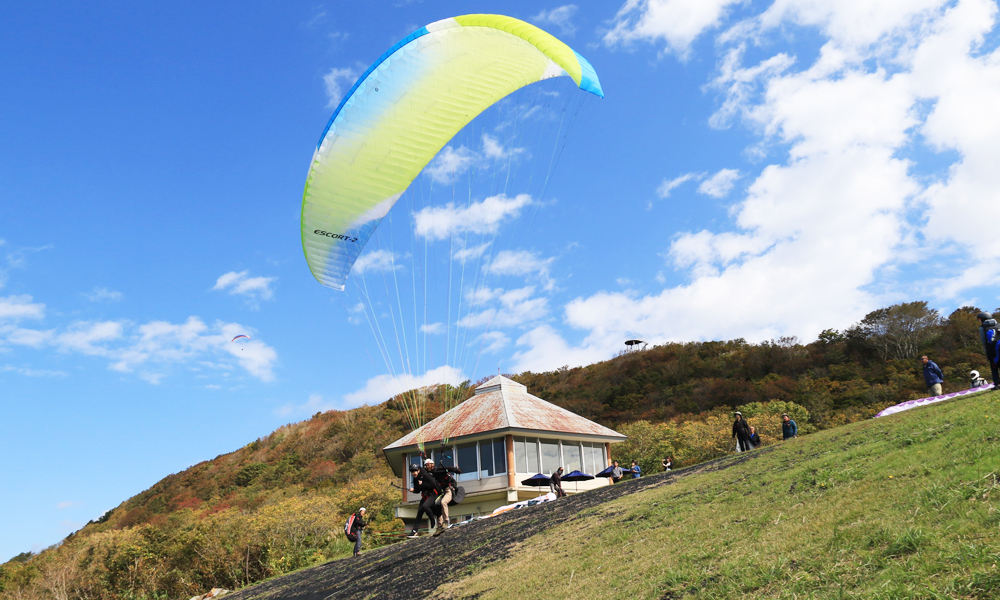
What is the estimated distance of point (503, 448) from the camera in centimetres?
2614

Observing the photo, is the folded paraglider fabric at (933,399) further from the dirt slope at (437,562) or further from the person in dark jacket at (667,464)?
the person in dark jacket at (667,464)

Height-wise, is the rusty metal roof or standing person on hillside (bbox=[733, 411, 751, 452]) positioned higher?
the rusty metal roof

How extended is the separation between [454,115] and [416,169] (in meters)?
1.48

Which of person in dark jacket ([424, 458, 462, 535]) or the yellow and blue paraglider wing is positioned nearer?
person in dark jacket ([424, 458, 462, 535])

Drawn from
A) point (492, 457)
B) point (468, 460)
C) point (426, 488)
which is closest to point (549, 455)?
point (492, 457)

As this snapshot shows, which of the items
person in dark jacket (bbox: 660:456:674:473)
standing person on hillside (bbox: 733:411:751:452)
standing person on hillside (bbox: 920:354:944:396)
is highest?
standing person on hillside (bbox: 920:354:944:396)

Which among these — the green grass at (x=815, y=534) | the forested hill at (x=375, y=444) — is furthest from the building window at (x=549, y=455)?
the green grass at (x=815, y=534)

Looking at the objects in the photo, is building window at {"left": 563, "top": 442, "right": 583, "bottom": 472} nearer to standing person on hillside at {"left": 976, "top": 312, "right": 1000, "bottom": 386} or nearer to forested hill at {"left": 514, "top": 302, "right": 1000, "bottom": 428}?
forested hill at {"left": 514, "top": 302, "right": 1000, "bottom": 428}

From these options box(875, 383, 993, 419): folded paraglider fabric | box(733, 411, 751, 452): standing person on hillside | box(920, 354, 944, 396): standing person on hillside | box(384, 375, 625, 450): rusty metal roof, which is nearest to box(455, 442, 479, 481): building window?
box(384, 375, 625, 450): rusty metal roof

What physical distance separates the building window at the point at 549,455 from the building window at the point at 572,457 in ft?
1.81

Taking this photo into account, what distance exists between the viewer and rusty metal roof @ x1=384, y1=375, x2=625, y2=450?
1045 inches

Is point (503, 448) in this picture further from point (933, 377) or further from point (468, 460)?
point (933, 377)

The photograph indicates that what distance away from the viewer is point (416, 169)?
13375 millimetres

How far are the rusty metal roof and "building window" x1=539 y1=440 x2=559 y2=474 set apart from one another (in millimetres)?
880
